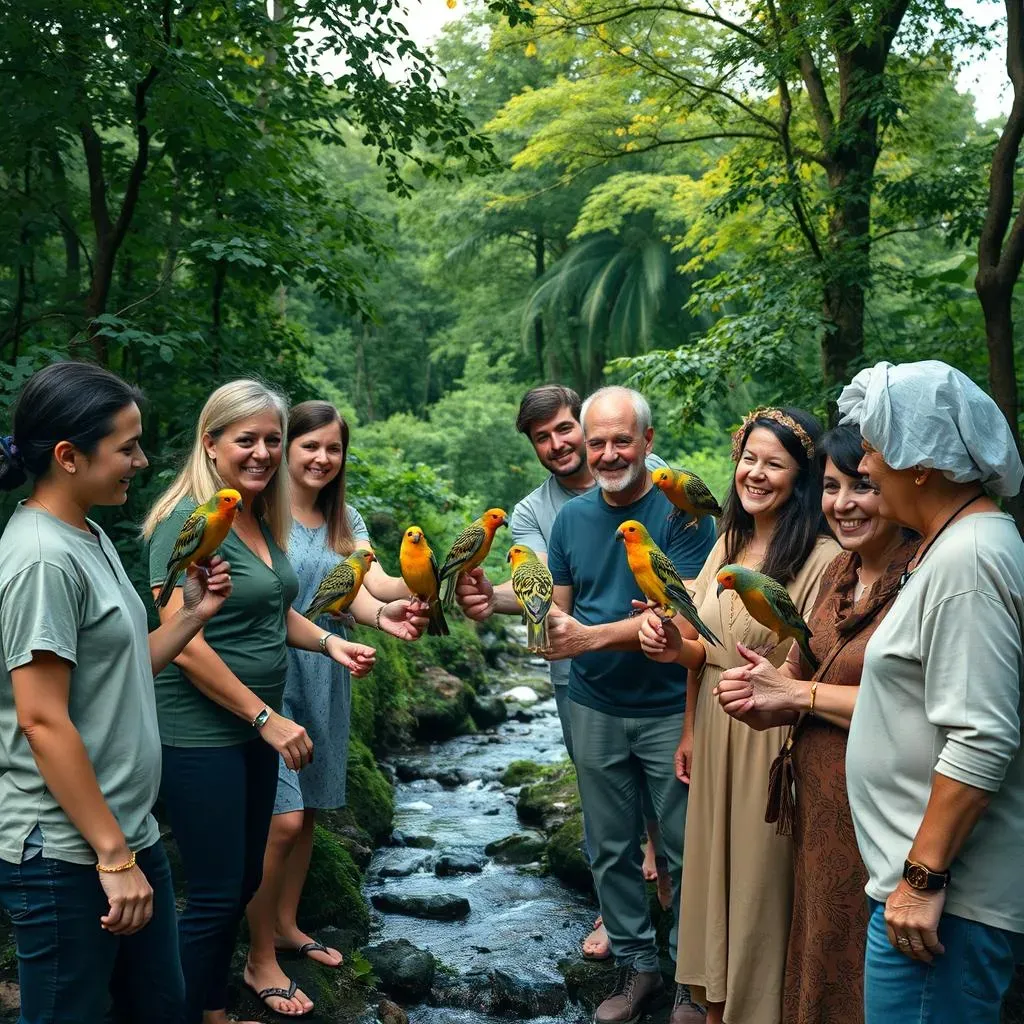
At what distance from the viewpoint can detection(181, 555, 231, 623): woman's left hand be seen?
3.21m

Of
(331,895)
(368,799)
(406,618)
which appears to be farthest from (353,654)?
(368,799)

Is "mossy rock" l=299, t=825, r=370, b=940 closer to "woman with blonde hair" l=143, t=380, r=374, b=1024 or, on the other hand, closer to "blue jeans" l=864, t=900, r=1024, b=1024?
"woman with blonde hair" l=143, t=380, r=374, b=1024

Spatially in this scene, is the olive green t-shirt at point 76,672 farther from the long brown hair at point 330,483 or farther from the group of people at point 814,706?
the long brown hair at point 330,483

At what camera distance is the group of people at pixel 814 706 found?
2211mm

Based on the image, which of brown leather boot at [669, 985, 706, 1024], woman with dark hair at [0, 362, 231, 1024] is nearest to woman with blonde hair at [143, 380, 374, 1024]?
woman with dark hair at [0, 362, 231, 1024]

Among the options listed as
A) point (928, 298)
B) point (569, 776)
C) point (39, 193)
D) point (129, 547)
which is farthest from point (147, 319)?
point (928, 298)

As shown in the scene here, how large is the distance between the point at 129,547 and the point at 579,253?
2137 cm

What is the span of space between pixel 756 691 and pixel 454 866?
14.2ft

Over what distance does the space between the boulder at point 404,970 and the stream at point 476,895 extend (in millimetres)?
91

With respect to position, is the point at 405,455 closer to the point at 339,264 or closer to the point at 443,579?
the point at 339,264

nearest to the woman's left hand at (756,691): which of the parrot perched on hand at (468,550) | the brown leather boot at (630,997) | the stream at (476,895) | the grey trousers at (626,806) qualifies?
the parrot perched on hand at (468,550)

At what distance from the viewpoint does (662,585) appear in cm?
355

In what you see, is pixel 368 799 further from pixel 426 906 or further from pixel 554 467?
pixel 554 467

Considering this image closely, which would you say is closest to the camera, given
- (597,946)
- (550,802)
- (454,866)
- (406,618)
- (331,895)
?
(406,618)
